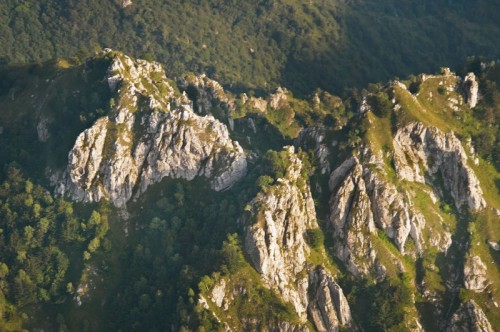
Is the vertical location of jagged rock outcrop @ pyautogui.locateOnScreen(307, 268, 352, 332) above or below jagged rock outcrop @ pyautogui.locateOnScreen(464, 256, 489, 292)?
below

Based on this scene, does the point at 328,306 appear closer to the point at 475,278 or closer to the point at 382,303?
the point at 382,303

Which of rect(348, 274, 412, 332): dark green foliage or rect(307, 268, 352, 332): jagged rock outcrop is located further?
rect(307, 268, 352, 332): jagged rock outcrop

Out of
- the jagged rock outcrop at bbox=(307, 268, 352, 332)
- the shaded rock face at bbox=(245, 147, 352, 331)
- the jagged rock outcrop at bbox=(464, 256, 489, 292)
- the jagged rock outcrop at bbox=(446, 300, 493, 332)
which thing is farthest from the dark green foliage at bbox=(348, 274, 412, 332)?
the jagged rock outcrop at bbox=(464, 256, 489, 292)

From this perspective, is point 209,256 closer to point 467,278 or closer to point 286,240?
point 286,240

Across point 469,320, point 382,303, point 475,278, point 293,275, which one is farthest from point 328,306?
point 475,278

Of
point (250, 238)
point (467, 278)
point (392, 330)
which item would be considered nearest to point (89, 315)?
point (250, 238)

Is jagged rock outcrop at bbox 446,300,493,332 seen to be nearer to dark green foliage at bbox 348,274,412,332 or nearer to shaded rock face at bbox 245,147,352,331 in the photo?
dark green foliage at bbox 348,274,412,332

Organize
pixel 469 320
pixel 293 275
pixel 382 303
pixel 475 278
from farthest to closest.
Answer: pixel 475 278 < pixel 293 275 < pixel 382 303 < pixel 469 320

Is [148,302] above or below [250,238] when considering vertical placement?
below
